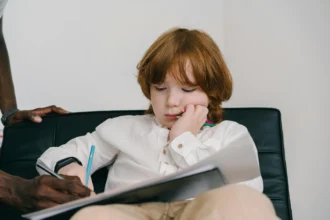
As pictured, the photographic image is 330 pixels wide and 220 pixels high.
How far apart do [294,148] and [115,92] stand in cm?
81

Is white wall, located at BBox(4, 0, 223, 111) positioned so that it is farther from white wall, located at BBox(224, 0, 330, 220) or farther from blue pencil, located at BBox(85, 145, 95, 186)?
blue pencil, located at BBox(85, 145, 95, 186)

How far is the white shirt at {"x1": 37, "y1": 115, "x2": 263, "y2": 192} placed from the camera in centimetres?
110

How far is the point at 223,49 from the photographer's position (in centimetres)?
204

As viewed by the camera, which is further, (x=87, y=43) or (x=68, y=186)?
(x=87, y=43)

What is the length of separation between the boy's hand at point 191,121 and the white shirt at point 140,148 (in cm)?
3

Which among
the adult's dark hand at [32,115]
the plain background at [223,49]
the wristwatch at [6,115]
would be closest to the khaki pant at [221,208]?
the adult's dark hand at [32,115]

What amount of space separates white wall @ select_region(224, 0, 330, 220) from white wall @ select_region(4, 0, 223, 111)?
267 mm

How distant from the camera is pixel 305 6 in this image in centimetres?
164

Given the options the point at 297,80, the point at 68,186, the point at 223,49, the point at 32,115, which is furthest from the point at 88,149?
the point at 223,49

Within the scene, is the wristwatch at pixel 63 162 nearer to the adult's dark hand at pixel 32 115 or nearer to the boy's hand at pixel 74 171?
the boy's hand at pixel 74 171

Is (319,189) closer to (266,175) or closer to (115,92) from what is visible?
(266,175)

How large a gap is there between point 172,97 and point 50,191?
390mm

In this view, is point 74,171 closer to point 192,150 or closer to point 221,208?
point 192,150

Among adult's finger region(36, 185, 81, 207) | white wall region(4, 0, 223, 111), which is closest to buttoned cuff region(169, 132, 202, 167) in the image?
adult's finger region(36, 185, 81, 207)
